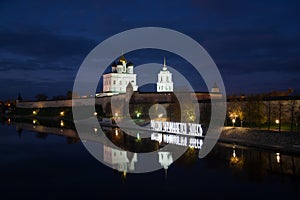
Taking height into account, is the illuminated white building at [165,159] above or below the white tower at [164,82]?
below

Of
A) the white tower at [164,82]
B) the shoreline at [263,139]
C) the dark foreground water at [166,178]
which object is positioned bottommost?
the dark foreground water at [166,178]

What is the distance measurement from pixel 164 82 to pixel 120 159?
41.3m

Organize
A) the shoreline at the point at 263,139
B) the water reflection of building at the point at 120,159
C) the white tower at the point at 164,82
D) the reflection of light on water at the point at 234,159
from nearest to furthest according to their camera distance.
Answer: the water reflection of building at the point at 120,159 → the reflection of light on water at the point at 234,159 → the shoreline at the point at 263,139 → the white tower at the point at 164,82

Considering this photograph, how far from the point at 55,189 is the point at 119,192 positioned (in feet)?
5.86

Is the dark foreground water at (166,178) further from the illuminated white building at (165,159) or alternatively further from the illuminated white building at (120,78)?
the illuminated white building at (120,78)

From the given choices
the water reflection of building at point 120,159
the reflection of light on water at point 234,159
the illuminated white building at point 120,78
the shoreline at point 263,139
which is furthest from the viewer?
the illuminated white building at point 120,78

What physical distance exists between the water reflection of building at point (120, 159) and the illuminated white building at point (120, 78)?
3736 centimetres

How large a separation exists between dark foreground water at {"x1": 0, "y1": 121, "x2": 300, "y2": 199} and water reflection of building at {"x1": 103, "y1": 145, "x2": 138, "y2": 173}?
0.47 m

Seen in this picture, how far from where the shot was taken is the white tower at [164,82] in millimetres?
53500

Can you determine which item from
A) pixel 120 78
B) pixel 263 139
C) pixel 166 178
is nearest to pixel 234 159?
pixel 263 139

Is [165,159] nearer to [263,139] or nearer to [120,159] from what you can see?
[120,159]

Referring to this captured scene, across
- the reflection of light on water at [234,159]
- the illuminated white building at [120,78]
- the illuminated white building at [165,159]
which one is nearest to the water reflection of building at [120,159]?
the illuminated white building at [165,159]

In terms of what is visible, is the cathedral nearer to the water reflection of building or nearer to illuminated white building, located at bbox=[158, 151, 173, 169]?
the water reflection of building

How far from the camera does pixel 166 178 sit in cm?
982
